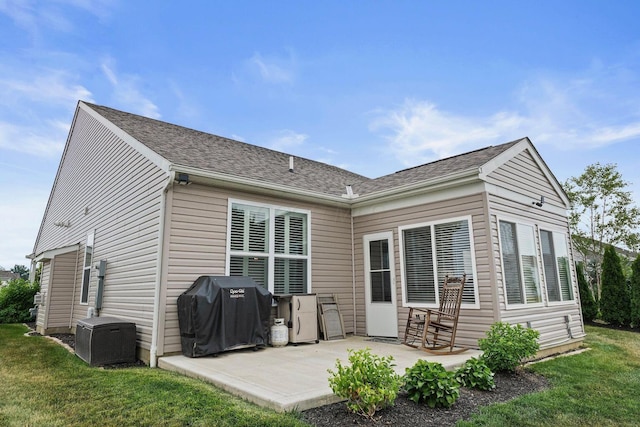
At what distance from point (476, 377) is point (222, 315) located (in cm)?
333

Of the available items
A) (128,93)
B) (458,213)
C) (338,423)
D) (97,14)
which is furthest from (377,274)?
(128,93)

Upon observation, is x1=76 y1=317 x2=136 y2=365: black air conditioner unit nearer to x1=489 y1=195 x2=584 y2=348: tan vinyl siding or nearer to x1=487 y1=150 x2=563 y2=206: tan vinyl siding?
x1=489 y1=195 x2=584 y2=348: tan vinyl siding

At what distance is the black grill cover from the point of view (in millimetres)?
5043

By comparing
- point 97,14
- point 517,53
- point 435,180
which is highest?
point 97,14

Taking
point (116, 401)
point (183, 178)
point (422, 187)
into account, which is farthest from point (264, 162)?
point (116, 401)

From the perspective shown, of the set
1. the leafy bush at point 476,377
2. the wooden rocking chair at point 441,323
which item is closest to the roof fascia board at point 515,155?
the wooden rocking chair at point 441,323

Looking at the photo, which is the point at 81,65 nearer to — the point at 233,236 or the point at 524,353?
the point at 233,236

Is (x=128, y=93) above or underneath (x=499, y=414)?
above

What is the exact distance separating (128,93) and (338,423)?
1366 cm

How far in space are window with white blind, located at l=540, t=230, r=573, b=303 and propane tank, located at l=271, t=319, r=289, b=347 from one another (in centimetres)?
479

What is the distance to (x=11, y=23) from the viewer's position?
8.67 metres

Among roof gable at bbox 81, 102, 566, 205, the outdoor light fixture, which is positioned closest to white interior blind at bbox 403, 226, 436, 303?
roof gable at bbox 81, 102, 566, 205

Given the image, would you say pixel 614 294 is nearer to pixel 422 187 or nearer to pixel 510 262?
pixel 510 262

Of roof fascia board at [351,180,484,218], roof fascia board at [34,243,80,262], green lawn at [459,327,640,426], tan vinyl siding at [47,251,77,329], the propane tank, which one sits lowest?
green lawn at [459,327,640,426]
